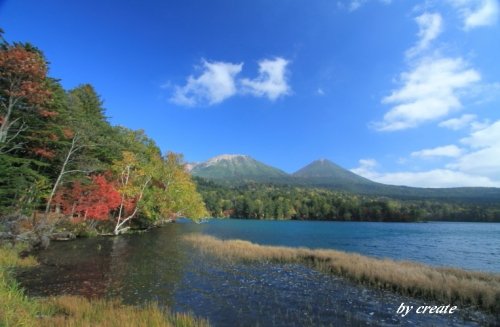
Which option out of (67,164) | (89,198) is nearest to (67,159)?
(67,164)

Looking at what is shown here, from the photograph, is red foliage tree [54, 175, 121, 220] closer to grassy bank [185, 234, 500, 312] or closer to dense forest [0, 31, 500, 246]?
dense forest [0, 31, 500, 246]

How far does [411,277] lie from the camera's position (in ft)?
55.7

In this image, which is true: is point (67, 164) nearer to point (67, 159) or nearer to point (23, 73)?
point (67, 159)

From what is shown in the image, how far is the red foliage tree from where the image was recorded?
3453 cm

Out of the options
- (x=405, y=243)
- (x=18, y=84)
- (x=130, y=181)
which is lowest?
(x=405, y=243)

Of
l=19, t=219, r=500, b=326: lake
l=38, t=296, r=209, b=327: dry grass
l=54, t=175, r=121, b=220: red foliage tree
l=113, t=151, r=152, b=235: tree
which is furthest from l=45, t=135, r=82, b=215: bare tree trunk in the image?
l=38, t=296, r=209, b=327: dry grass

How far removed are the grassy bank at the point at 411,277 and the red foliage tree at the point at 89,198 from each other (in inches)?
729

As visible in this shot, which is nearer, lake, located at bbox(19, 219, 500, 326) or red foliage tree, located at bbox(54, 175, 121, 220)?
lake, located at bbox(19, 219, 500, 326)

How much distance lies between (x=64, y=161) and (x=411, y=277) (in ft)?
106

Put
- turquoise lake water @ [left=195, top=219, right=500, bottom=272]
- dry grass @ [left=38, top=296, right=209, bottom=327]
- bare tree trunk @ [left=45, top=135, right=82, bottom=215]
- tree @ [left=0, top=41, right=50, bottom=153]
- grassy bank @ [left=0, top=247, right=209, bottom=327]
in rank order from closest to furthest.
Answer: grassy bank @ [left=0, top=247, right=209, bottom=327]
dry grass @ [left=38, top=296, right=209, bottom=327]
tree @ [left=0, top=41, right=50, bottom=153]
bare tree trunk @ [left=45, top=135, right=82, bottom=215]
turquoise lake water @ [left=195, top=219, right=500, bottom=272]

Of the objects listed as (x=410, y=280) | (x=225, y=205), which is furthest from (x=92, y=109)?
(x=225, y=205)

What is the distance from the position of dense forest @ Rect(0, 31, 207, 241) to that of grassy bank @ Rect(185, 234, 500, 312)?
56.7 ft

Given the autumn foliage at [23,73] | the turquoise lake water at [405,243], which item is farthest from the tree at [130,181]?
the autumn foliage at [23,73]

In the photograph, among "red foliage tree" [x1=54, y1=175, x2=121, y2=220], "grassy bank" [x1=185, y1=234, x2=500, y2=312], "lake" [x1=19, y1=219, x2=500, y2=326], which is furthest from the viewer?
"red foliage tree" [x1=54, y1=175, x2=121, y2=220]
